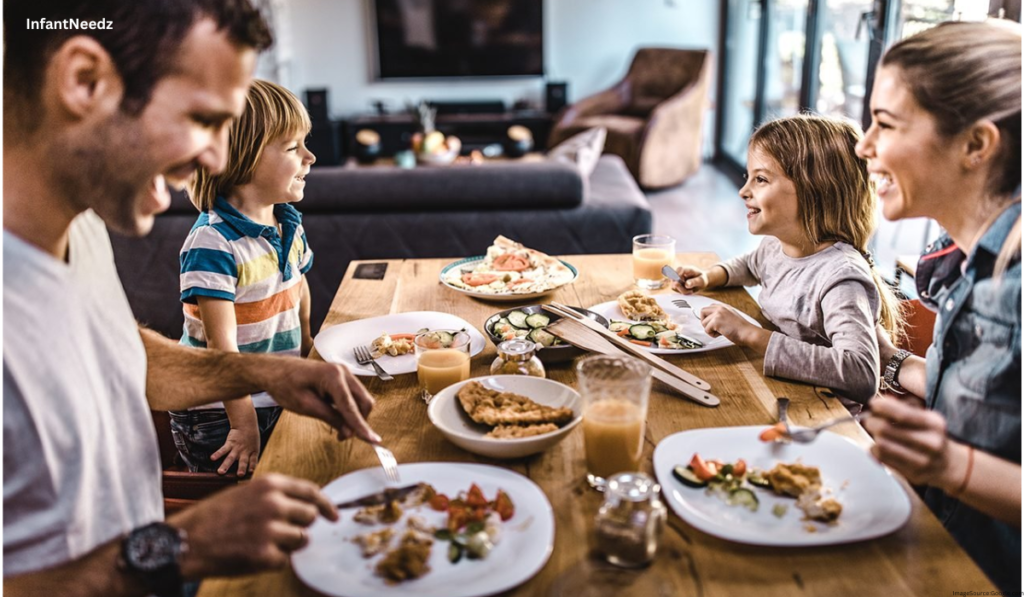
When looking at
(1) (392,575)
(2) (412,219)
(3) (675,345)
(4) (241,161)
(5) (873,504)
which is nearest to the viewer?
(1) (392,575)

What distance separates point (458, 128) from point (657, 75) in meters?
1.92

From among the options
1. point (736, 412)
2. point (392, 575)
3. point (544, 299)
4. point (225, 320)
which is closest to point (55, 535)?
point (392, 575)

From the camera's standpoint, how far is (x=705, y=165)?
8125 mm

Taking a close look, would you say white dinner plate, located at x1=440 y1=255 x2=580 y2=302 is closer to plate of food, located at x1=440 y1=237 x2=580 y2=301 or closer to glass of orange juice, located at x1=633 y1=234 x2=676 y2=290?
plate of food, located at x1=440 y1=237 x2=580 y2=301

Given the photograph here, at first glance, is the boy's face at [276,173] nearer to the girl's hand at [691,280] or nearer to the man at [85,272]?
the man at [85,272]

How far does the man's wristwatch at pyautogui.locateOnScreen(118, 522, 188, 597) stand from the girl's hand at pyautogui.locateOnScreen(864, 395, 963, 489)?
0.81 metres

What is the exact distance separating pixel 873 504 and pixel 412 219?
8.47ft

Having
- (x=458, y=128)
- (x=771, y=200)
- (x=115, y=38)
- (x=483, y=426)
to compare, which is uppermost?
(x=115, y=38)

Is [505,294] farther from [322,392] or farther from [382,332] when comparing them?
[322,392]

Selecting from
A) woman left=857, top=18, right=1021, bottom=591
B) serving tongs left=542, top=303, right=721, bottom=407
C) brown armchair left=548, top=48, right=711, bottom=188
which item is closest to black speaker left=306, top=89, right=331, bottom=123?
brown armchair left=548, top=48, right=711, bottom=188

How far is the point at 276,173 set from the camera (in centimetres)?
185

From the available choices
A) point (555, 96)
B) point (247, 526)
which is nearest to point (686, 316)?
point (247, 526)

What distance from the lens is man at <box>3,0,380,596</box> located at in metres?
0.91

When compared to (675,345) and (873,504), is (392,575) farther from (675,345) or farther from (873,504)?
(675,345)
